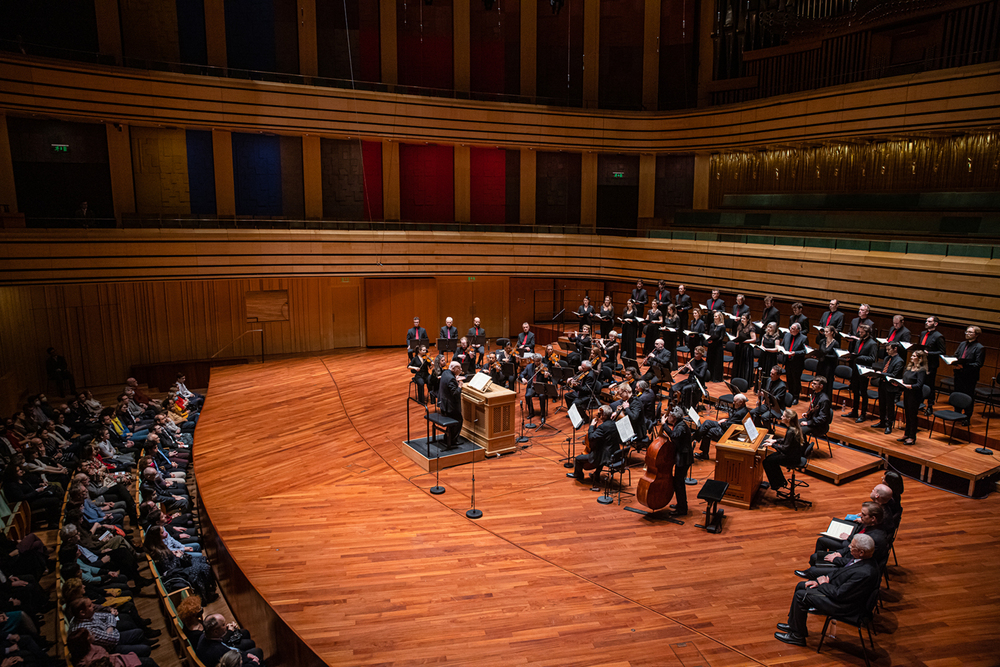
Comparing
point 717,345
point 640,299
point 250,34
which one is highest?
point 250,34

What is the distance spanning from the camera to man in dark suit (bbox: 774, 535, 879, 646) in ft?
16.0

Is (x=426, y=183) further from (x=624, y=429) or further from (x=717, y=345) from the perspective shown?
(x=624, y=429)

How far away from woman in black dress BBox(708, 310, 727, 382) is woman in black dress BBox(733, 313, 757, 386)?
0.30 meters

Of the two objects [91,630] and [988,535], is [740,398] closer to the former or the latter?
[988,535]

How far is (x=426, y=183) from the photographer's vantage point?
18328mm

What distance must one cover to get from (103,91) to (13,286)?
4.61m

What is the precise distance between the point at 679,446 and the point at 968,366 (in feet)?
16.1

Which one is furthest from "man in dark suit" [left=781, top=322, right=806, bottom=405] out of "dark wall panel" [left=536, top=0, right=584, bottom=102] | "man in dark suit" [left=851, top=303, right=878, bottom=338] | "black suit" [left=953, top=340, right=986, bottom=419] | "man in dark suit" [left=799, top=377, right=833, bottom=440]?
"dark wall panel" [left=536, top=0, right=584, bottom=102]

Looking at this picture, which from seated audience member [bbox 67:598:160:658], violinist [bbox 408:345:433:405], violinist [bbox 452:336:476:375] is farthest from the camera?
violinist [bbox 452:336:476:375]

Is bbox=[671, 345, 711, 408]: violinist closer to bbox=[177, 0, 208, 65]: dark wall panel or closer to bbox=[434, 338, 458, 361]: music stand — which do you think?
bbox=[434, 338, 458, 361]: music stand

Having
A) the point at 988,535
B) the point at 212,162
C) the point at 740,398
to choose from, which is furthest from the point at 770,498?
the point at 212,162

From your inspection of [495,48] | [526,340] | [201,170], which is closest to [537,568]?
[526,340]

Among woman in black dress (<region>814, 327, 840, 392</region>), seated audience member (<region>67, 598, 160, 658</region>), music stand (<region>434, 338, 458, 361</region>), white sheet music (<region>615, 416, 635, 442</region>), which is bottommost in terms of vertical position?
seated audience member (<region>67, 598, 160, 658</region>)

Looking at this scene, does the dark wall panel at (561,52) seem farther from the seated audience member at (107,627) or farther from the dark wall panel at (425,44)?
the seated audience member at (107,627)
